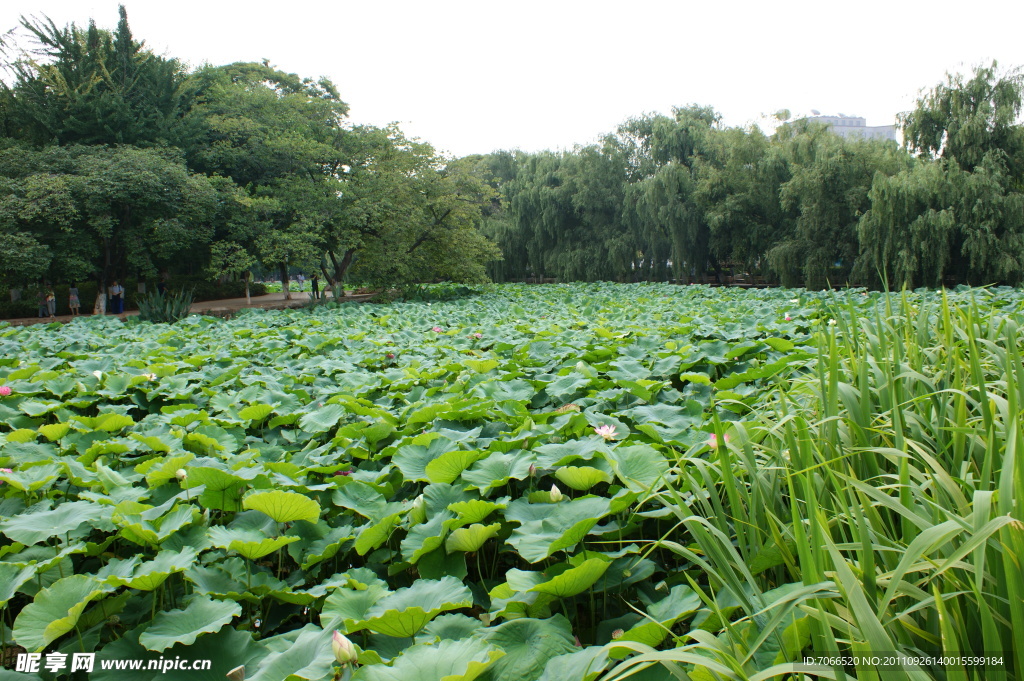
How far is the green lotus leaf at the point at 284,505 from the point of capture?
1.38m

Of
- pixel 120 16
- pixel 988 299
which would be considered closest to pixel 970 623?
pixel 988 299

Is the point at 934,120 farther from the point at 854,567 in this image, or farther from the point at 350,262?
the point at 854,567

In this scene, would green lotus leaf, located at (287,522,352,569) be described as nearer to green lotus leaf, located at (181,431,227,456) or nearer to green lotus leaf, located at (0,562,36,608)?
green lotus leaf, located at (0,562,36,608)

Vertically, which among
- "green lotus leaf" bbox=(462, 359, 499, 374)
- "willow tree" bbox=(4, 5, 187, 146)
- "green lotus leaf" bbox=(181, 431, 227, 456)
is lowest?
"green lotus leaf" bbox=(181, 431, 227, 456)

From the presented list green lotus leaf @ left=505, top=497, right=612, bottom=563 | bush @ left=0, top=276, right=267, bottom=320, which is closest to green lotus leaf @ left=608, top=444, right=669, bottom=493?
green lotus leaf @ left=505, top=497, right=612, bottom=563

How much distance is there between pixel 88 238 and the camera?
12.2 metres

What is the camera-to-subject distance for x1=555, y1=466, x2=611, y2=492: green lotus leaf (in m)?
1.50

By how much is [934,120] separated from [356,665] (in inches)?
588

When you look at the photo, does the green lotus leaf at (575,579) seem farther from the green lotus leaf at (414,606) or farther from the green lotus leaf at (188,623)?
the green lotus leaf at (188,623)

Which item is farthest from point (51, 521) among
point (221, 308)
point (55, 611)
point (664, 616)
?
point (221, 308)

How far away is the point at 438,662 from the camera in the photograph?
0.92 m

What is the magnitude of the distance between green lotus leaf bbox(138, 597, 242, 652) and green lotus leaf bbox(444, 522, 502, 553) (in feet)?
1.39

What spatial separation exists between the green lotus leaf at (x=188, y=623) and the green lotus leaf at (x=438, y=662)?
1.19 feet

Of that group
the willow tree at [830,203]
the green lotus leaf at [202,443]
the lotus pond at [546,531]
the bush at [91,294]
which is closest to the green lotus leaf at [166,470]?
the lotus pond at [546,531]
